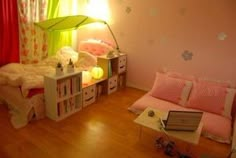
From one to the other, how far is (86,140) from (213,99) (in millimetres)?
1770

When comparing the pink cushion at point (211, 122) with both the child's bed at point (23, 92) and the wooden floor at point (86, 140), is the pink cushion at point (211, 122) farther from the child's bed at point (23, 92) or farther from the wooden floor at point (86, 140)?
the child's bed at point (23, 92)

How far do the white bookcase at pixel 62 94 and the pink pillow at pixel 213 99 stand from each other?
161 cm

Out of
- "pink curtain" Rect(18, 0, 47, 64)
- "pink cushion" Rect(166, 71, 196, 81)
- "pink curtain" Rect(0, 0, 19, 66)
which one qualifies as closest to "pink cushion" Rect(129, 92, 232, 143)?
"pink cushion" Rect(166, 71, 196, 81)

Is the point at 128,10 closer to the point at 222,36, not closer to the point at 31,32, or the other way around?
the point at 222,36

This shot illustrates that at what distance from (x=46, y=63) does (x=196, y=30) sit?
2506mm

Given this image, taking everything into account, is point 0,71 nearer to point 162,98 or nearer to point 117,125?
point 117,125

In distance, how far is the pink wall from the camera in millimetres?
2917

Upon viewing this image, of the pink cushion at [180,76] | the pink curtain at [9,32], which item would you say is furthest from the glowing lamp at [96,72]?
the pink curtain at [9,32]

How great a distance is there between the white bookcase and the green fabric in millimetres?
1437

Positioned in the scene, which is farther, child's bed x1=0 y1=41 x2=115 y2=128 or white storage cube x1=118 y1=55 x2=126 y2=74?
white storage cube x1=118 y1=55 x2=126 y2=74

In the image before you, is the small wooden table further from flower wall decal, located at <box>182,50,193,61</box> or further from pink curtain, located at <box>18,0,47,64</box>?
pink curtain, located at <box>18,0,47,64</box>

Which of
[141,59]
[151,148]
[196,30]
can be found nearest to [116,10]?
[141,59]

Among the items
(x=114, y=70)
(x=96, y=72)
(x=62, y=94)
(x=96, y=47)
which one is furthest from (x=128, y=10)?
(x=62, y=94)

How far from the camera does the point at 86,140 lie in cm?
227
